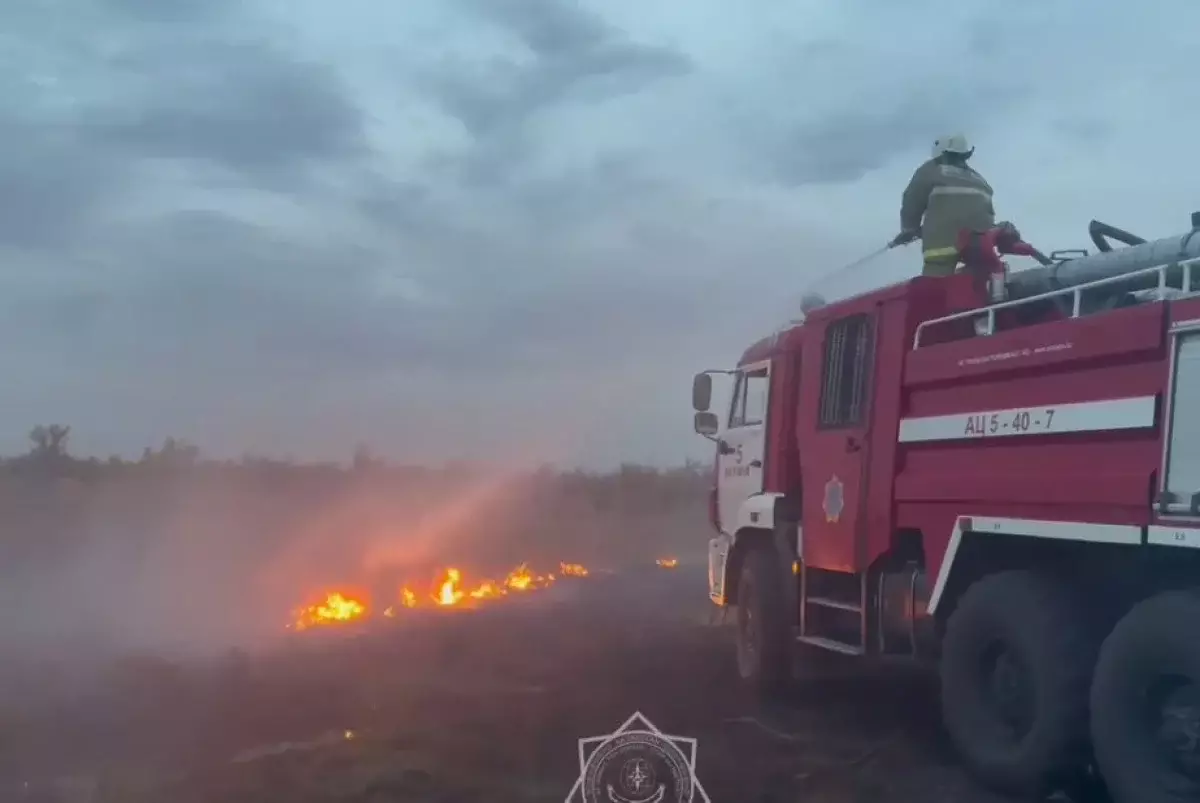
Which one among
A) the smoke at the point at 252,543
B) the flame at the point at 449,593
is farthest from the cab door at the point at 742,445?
the flame at the point at 449,593

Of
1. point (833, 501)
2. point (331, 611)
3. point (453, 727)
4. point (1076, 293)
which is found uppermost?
point (1076, 293)

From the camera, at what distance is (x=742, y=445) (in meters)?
12.0

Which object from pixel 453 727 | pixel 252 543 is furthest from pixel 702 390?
pixel 252 543

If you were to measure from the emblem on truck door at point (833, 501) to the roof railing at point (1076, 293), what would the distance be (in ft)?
4.59

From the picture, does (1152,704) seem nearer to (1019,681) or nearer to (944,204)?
(1019,681)

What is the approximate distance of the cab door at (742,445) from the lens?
11500 millimetres

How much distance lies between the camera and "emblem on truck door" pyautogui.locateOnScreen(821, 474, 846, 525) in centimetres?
953

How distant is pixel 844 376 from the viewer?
9789mm

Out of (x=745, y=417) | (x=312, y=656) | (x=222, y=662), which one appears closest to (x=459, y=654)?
(x=312, y=656)

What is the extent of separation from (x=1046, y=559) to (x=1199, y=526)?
63.5 inches

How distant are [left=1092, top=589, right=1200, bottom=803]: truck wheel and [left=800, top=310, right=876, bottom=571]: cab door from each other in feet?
9.58

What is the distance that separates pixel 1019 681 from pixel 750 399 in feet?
16.7

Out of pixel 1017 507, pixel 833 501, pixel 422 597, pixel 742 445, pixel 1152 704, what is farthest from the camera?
pixel 422 597

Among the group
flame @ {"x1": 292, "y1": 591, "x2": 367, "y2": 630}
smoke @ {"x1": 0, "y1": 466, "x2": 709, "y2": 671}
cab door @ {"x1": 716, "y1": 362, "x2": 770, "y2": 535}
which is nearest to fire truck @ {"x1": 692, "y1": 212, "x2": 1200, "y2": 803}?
cab door @ {"x1": 716, "y1": 362, "x2": 770, "y2": 535}
